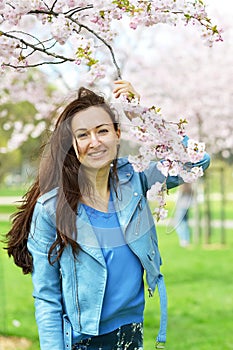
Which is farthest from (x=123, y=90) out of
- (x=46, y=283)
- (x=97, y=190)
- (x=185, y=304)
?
(x=185, y=304)

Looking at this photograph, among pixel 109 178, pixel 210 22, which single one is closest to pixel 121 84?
pixel 109 178

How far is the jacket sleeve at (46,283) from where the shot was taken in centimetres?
240

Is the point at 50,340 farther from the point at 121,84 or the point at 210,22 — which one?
the point at 210,22

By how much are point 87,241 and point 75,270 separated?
0.33 ft

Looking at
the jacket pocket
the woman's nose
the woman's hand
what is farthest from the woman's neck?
the jacket pocket

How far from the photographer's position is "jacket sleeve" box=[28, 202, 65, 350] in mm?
2398

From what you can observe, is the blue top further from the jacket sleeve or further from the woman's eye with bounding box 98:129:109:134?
the woman's eye with bounding box 98:129:109:134

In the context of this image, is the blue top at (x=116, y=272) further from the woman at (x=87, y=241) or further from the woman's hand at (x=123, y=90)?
the woman's hand at (x=123, y=90)

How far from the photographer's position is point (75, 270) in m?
2.37

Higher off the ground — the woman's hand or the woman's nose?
the woman's hand

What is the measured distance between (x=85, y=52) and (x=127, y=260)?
0.69 m

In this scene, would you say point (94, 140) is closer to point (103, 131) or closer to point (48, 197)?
point (103, 131)

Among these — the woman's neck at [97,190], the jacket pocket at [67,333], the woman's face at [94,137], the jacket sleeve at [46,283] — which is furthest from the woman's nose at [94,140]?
the jacket pocket at [67,333]

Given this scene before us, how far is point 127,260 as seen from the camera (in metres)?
2.39
